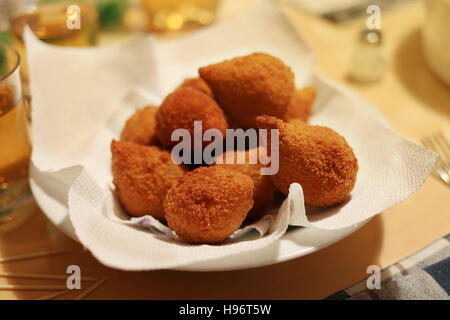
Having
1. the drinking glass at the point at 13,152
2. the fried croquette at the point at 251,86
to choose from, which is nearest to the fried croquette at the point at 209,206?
the fried croquette at the point at 251,86

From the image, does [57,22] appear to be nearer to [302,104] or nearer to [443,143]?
[302,104]

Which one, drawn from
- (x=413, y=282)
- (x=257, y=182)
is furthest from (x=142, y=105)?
(x=413, y=282)

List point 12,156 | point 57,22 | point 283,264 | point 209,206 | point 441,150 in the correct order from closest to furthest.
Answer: point 209,206
point 283,264
point 12,156
point 441,150
point 57,22

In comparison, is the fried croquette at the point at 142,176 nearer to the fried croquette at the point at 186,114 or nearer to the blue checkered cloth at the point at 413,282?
the fried croquette at the point at 186,114

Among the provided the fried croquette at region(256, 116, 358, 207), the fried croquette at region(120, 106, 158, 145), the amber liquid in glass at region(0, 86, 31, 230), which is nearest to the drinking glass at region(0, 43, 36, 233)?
the amber liquid in glass at region(0, 86, 31, 230)

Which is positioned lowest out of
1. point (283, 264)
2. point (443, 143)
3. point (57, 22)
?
point (283, 264)

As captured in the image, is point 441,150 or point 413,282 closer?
point 413,282

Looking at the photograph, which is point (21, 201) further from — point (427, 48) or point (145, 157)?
point (427, 48)
